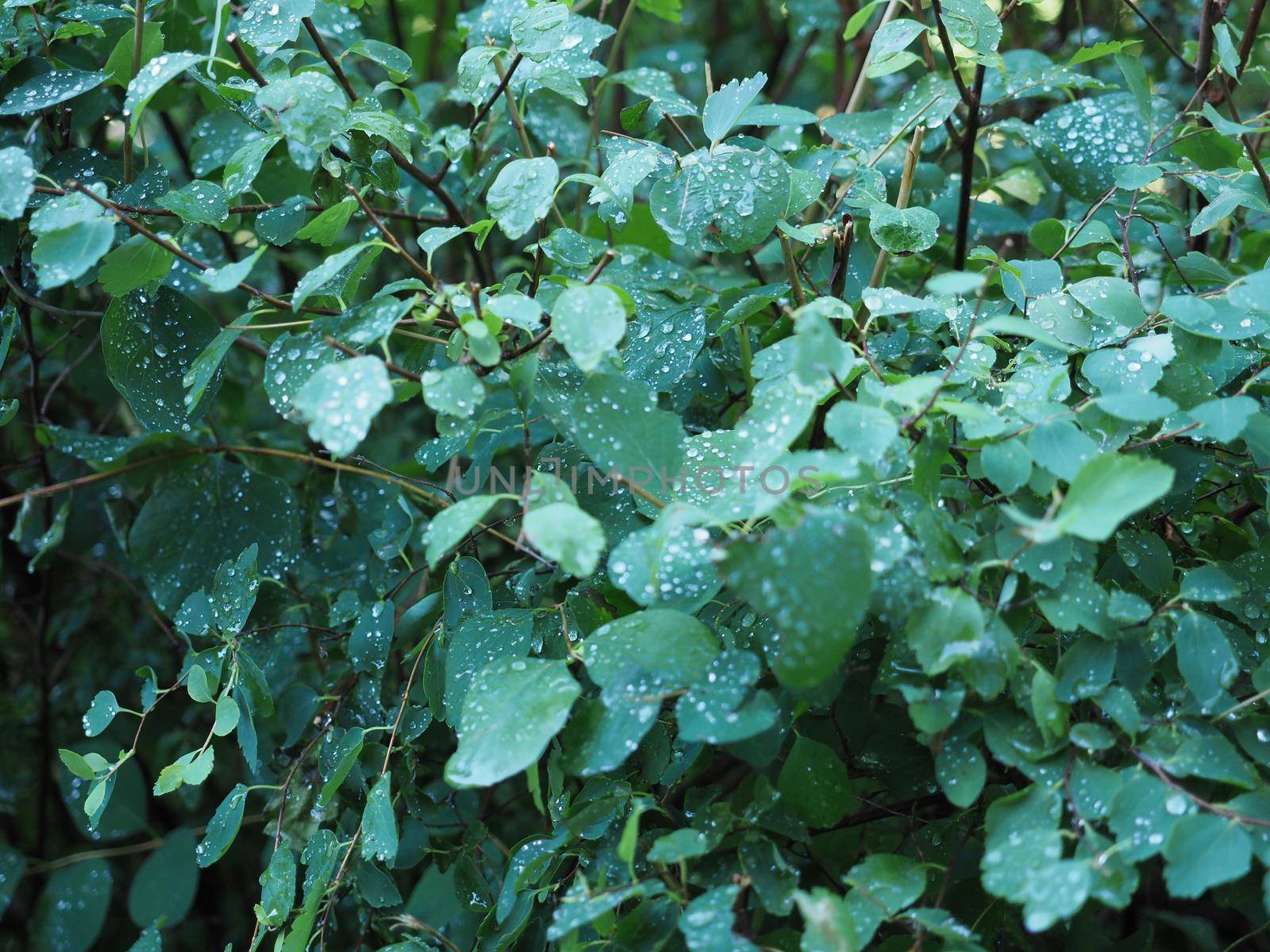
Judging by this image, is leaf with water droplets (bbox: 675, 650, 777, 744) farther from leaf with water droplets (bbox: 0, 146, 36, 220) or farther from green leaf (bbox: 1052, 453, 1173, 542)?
leaf with water droplets (bbox: 0, 146, 36, 220)

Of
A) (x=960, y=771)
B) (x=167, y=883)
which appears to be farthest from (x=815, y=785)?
(x=167, y=883)

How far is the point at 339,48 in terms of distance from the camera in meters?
1.19

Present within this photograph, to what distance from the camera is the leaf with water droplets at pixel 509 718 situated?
46 cm

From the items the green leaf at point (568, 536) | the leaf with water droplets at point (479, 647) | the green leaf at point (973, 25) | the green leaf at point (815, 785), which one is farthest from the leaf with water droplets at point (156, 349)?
the green leaf at point (973, 25)

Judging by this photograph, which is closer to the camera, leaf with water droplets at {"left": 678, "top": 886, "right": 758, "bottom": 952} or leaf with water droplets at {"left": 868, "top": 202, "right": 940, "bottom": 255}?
leaf with water droplets at {"left": 678, "top": 886, "right": 758, "bottom": 952}

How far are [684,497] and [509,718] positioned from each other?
17cm

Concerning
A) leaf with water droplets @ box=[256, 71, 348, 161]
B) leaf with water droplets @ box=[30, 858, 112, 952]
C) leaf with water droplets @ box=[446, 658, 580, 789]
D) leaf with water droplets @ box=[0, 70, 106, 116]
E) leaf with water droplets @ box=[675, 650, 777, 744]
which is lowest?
leaf with water droplets @ box=[30, 858, 112, 952]

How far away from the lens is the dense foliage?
474 millimetres

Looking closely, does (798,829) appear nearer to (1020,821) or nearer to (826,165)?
(1020,821)

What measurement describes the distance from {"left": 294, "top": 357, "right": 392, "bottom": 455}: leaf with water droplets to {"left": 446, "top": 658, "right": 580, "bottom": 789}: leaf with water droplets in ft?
0.53

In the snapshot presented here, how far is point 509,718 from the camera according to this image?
49 centimetres

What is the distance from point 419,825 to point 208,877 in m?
0.68

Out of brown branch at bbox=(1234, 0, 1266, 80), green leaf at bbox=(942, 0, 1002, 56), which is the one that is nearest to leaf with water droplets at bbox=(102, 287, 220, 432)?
green leaf at bbox=(942, 0, 1002, 56)

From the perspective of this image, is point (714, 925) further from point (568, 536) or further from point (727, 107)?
point (727, 107)
